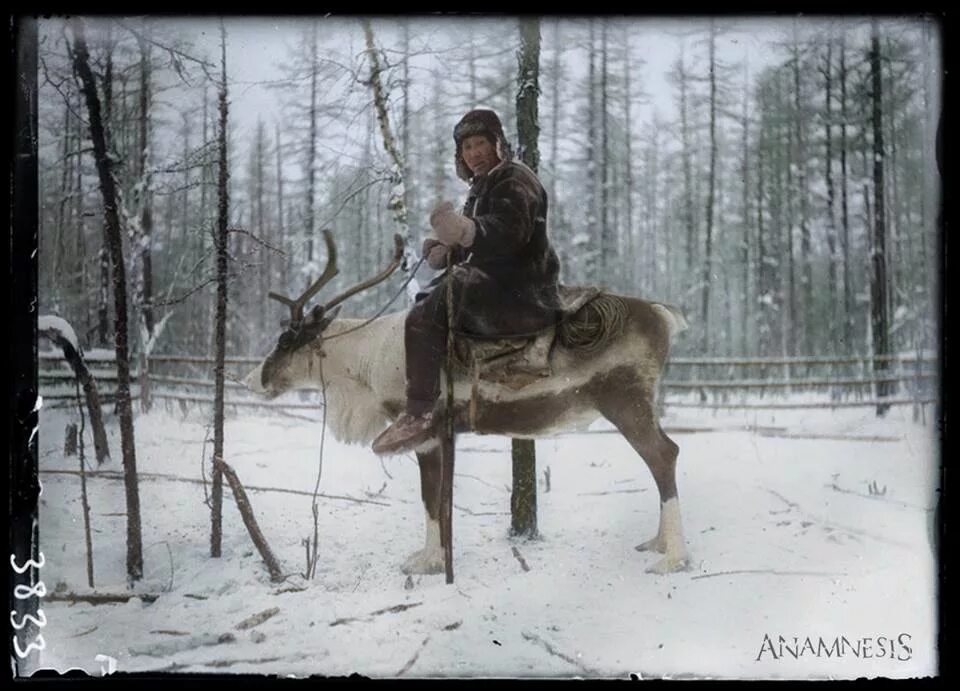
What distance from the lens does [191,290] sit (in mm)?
2451

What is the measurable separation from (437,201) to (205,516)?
1.81m

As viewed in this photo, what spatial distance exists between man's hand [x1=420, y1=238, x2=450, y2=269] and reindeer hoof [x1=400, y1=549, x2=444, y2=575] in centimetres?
130

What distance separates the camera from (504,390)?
242 cm

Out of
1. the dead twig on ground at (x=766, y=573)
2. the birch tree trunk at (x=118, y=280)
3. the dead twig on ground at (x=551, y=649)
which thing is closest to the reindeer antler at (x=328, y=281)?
the birch tree trunk at (x=118, y=280)

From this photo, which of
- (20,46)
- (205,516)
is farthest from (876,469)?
(20,46)

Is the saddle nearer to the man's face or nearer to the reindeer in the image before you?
the reindeer

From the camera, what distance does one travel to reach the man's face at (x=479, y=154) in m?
2.40

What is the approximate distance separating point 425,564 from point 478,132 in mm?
1969

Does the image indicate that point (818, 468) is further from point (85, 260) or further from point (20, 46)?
point (20, 46)

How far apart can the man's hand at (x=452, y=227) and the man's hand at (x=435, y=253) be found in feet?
0.11

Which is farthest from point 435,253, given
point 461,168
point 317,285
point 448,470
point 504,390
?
point 448,470

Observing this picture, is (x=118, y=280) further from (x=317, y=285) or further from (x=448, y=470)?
(x=448, y=470)

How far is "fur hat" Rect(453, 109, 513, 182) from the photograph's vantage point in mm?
2395

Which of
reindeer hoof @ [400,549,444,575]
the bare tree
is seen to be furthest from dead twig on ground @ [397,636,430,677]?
the bare tree
